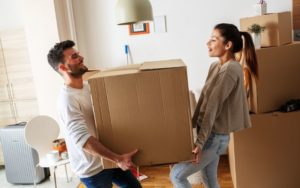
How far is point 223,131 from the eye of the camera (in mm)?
1470

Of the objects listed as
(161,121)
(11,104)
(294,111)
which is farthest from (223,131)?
(11,104)

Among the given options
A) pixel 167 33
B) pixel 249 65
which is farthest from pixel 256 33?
pixel 167 33

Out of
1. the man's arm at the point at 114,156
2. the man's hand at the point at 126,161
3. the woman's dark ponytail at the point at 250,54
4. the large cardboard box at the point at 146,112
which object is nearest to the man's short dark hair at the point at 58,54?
the large cardboard box at the point at 146,112

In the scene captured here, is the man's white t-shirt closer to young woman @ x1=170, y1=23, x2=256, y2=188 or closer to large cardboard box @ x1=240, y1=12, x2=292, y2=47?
young woman @ x1=170, y1=23, x2=256, y2=188

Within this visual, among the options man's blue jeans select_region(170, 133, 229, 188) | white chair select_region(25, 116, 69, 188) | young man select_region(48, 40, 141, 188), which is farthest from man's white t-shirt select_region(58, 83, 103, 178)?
white chair select_region(25, 116, 69, 188)

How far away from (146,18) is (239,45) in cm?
56

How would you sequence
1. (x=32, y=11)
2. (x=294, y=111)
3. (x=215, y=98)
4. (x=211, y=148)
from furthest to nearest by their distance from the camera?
1. (x=32, y=11)
2. (x=294, y=111)
3. (x=211, y=148)
4. (x=215, y=98)

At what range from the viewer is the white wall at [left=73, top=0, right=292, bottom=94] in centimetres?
278

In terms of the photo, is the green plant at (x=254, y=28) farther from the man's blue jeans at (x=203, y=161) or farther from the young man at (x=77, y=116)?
the young man at (x=77, y=116)

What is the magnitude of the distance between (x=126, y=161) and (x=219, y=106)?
0.56 meters

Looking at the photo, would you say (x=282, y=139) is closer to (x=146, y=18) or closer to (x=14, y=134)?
(x=146, y=18)

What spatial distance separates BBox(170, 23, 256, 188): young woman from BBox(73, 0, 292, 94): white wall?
4.33 ft

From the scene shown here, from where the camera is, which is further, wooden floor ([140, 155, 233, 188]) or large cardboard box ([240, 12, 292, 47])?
wooden floor ([140, 155, 233, 188])

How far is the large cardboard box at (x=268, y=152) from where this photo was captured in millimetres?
2111
